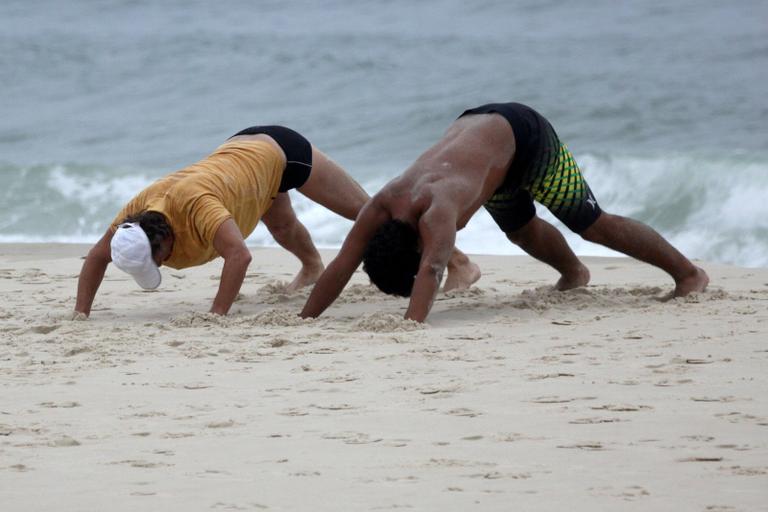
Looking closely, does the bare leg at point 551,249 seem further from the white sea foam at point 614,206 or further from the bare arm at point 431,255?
the white sea foam at point 614,206

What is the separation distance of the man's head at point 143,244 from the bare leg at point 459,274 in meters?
1.64

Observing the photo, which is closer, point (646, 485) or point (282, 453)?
point (646, 485)

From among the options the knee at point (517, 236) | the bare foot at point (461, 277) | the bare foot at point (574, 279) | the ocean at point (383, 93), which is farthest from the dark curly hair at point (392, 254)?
the ocean at point (383, 93)

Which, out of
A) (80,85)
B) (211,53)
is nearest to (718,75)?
(211,53)

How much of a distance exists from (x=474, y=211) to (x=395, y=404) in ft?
6.29

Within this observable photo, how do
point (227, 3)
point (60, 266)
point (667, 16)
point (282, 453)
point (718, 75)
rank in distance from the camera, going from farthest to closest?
point (227, 3) → point (667, 16) → point (718, 75) → point (60, 266) → point (282, 453)

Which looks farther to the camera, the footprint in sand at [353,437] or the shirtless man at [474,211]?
the shirtless man at [474,211]

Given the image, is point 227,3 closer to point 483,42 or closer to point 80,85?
point 80,85

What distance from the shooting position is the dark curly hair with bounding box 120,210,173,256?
567 centimetres

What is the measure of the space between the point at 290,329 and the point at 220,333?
1.04 feet

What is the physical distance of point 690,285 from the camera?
6098mm

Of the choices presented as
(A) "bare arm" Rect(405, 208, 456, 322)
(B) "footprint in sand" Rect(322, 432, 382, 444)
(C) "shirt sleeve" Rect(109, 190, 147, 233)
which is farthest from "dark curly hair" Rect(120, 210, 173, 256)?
(B) "footprint in sand" Rect(322, 432, 382, 444)

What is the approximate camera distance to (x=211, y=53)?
19328 mm

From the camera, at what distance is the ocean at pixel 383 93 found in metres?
11.0
